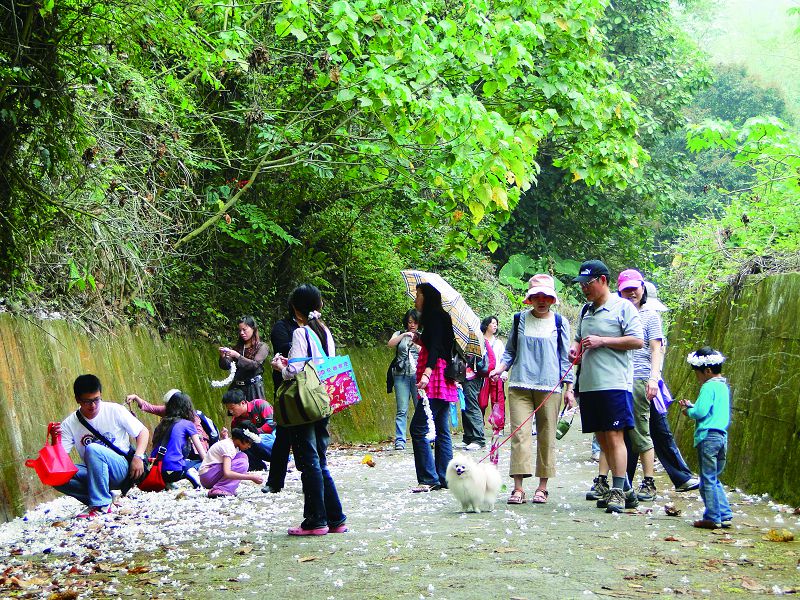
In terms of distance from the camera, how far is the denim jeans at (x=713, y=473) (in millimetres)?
7055

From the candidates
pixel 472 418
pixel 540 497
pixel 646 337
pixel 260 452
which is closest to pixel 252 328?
pixel 260 452

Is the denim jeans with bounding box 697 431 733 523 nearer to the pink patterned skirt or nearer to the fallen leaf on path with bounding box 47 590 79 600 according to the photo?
the pink patterned skirt

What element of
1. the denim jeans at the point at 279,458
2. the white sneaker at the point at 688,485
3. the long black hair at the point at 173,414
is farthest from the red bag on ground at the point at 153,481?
the white sneaker at the point at 688,485

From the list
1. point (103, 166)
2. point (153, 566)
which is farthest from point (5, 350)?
point (153, 566)

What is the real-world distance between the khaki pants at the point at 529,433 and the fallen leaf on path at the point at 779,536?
2370 millimetres

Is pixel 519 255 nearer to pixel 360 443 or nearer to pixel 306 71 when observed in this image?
pixel 360 443

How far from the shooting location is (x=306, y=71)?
40.2 feet

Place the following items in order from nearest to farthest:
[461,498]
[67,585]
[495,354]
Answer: [67,585], [461,498], [495,354]

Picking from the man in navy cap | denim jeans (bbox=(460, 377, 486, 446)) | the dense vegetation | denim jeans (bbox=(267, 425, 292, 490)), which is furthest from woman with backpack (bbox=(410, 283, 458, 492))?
denim jeans (bbox=(460, 377, 486, 446))

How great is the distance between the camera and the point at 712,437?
23.4ft

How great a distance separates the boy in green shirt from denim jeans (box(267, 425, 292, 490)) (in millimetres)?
3388

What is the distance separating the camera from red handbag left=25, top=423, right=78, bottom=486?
8172 millimetres

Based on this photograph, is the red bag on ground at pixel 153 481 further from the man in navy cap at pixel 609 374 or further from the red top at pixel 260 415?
the man in navy cap at pixel 609 374

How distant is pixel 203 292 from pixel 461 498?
27.4 ft
